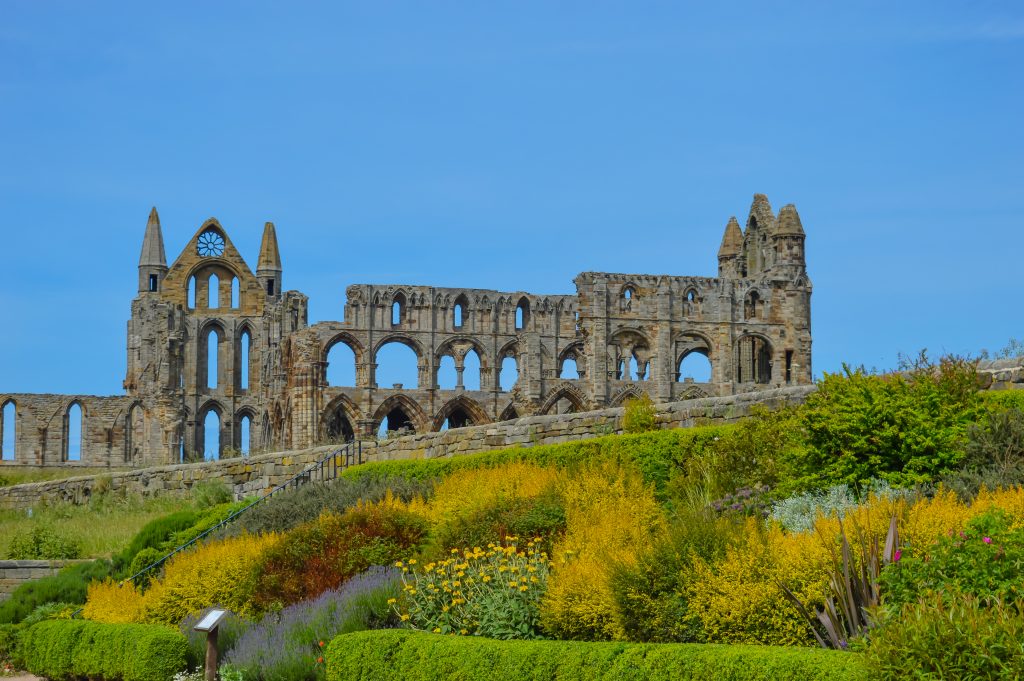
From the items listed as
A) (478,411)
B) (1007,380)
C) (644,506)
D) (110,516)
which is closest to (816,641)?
(644,506)

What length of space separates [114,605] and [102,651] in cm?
210

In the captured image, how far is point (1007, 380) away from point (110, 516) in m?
20.4

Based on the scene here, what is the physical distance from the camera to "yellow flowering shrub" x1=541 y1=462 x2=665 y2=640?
523 inches

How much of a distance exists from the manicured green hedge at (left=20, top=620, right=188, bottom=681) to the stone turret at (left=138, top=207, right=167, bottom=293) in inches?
2759

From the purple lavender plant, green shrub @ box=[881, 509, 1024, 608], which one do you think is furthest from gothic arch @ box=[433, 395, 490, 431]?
green shrub @ box=[881, 509, 1024, 608]

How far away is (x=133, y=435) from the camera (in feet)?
267

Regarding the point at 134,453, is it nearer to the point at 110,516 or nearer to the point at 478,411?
the point at 478,411

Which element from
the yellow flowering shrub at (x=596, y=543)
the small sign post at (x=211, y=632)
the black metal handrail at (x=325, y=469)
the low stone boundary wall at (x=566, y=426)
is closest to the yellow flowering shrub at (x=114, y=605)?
the black metal handrail at (x=325, y=469)

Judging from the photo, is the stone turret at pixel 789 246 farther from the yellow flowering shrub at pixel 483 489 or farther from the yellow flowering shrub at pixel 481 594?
the yellow flowering shrub at pixel 481 594

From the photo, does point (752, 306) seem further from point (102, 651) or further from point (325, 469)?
point (102, 651)

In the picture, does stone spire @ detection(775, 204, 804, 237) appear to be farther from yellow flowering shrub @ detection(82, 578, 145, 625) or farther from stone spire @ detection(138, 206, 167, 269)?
yellow flowering shrub @ detection(82, 578, 145, 625)

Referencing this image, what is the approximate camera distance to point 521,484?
19062 mm

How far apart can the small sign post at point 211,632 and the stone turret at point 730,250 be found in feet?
208

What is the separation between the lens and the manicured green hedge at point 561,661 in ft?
34.7
